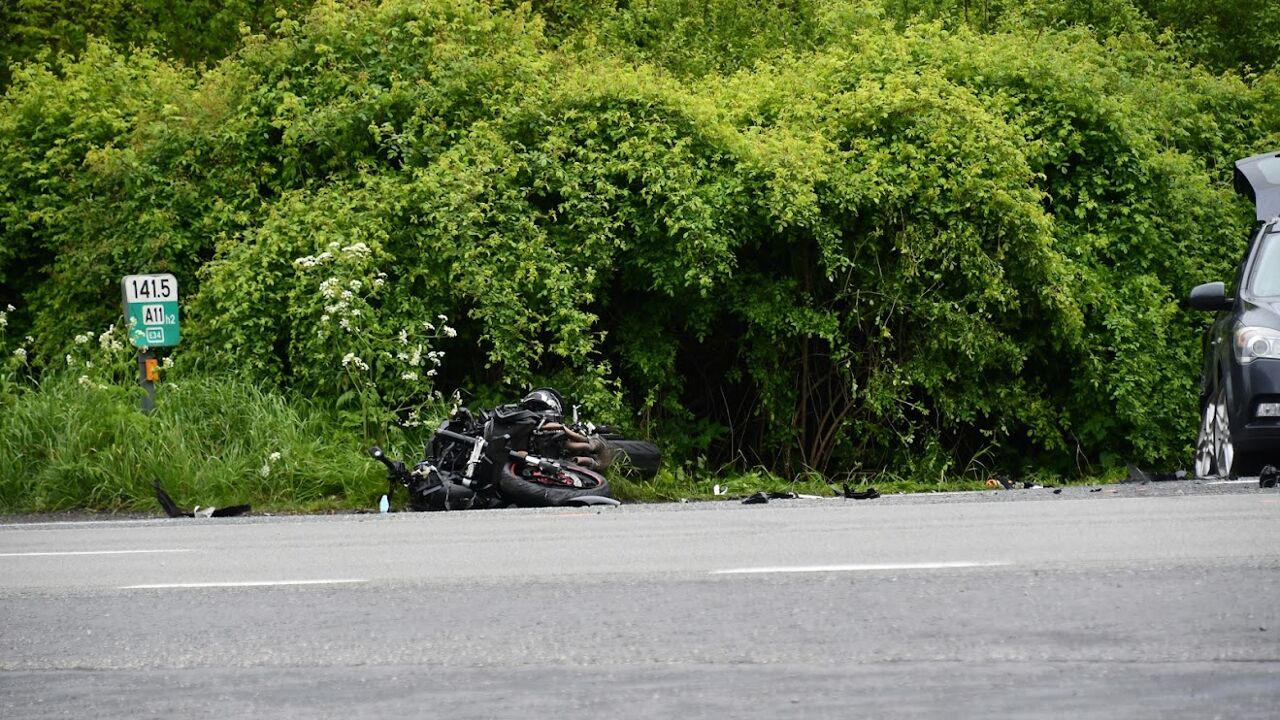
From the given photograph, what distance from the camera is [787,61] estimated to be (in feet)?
65.4

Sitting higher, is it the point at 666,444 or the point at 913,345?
the point at 913,345

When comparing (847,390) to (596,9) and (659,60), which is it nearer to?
(659,60)

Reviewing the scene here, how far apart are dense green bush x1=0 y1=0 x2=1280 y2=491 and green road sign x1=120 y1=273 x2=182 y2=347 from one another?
52 cm

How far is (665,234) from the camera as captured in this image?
17.0m

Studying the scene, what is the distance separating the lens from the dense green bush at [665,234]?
1677 cm

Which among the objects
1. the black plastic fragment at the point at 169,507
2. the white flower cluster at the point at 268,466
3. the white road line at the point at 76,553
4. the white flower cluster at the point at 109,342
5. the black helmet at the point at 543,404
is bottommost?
the black plastic fragment at the point at 169,507

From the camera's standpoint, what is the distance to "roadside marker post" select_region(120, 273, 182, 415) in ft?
53.4

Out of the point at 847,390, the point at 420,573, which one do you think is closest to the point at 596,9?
the point at 847,390

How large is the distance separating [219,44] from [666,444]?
16.3 m

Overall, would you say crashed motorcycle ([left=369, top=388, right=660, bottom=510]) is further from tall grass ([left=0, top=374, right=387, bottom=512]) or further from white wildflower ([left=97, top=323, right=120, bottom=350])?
white wildflower ([left=97, top=323, right=120, bottom=350])

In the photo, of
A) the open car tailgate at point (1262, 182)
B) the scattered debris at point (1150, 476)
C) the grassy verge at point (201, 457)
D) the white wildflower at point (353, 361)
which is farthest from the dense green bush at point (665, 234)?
the open car tailgate at point (1262, 182)

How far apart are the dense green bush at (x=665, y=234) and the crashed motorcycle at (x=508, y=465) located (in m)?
1.83

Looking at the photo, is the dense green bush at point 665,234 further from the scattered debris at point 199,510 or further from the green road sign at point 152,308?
the scattered debris at point 199,510

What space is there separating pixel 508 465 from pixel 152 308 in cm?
486
